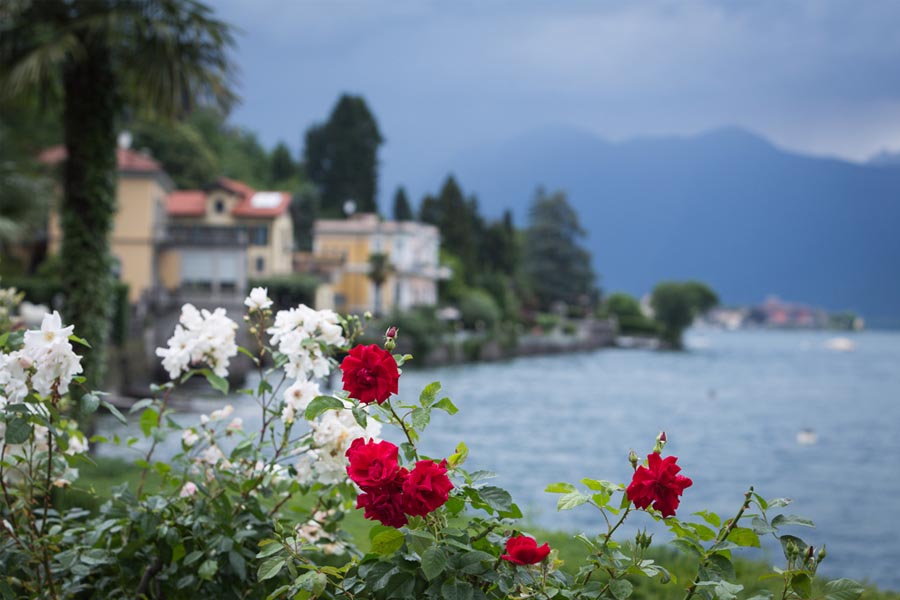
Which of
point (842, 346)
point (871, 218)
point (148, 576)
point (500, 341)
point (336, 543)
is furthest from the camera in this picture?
point (871, 218)

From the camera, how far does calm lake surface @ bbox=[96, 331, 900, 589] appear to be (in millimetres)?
16328

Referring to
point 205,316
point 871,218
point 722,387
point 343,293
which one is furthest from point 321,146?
point 871,218

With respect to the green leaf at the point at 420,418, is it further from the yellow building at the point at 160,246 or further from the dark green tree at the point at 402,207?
the dark green tree at the point at 402,207

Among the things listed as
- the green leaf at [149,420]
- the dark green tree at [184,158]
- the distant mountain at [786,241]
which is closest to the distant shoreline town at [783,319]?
the distant mountain at [786,241]

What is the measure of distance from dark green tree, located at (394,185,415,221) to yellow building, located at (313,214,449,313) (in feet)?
29.0

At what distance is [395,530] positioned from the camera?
5.43 feet

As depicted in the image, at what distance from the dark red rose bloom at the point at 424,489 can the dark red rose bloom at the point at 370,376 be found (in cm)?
17

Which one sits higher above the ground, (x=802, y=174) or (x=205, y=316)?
(x=802, y=174)

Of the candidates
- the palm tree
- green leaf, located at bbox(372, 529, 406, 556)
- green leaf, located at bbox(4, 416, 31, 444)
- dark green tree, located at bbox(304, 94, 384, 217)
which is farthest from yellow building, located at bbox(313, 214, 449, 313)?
green leaf, located at bbox(372, 529, 406, 556)

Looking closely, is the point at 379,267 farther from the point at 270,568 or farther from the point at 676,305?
the point at 676,305

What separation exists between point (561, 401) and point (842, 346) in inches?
3368

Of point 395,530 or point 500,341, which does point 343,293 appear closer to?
point 500,341

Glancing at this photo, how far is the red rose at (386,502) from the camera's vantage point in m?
1.49

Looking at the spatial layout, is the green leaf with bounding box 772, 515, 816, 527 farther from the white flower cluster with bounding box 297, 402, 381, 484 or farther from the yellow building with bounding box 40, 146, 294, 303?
the yellow building with bounding box 40, 146, 294, 303
